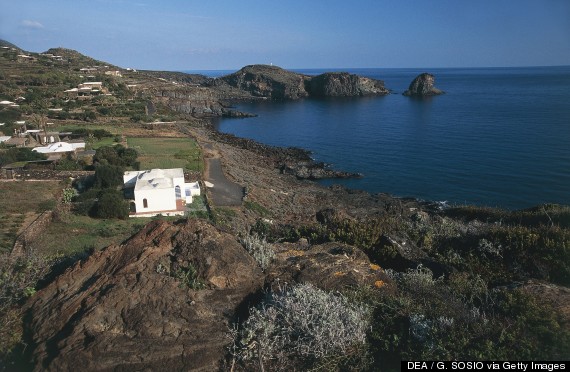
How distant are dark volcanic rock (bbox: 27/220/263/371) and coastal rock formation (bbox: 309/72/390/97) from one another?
122 m

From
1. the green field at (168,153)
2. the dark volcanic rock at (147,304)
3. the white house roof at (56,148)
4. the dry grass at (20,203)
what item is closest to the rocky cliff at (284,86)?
the green field at (168,153)

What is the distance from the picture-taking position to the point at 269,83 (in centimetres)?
12731

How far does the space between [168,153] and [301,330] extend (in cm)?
3089

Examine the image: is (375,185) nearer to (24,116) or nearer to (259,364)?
(259,364)

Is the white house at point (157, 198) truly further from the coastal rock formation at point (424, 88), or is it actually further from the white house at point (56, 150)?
the coastal rock formation at point (424, 88)

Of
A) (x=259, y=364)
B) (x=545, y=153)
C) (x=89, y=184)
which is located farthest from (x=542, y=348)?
(x=545, y=153)

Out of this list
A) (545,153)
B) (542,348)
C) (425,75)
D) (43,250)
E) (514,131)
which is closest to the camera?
(542,348)

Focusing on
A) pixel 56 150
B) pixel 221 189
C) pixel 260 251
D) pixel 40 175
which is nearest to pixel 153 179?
pixel 221 189

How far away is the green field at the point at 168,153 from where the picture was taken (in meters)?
30.2

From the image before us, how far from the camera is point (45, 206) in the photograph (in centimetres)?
1873

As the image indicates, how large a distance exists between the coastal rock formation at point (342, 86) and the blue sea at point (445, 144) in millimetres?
32564

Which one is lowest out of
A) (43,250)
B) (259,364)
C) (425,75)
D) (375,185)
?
(375,185)

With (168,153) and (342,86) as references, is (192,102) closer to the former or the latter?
(342,86)

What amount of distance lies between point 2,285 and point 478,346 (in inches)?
301
